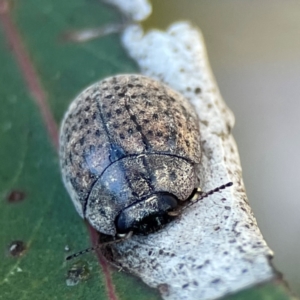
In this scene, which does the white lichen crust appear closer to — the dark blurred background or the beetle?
the beetle

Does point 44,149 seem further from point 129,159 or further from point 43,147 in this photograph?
point 129,159

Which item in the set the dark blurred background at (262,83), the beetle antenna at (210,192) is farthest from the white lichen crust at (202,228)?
the dark blurred background at (262,83)

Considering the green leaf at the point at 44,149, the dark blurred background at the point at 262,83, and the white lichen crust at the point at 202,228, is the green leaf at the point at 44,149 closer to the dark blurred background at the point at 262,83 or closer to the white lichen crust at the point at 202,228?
the white lichen crust at the point at 202,228

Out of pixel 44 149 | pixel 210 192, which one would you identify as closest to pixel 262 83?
pixel 210 192

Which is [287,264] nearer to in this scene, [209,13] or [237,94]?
[237,94]

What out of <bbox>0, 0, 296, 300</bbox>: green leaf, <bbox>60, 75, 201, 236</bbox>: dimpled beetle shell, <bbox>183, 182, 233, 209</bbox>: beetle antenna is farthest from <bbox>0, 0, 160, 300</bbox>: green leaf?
<bbox>183, 182, 233, 209</bbox>: beetle antenna

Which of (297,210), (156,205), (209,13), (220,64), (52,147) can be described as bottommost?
(297,210)

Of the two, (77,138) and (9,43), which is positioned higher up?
(9,43)

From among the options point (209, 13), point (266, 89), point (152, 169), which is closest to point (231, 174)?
point (152, 169)
